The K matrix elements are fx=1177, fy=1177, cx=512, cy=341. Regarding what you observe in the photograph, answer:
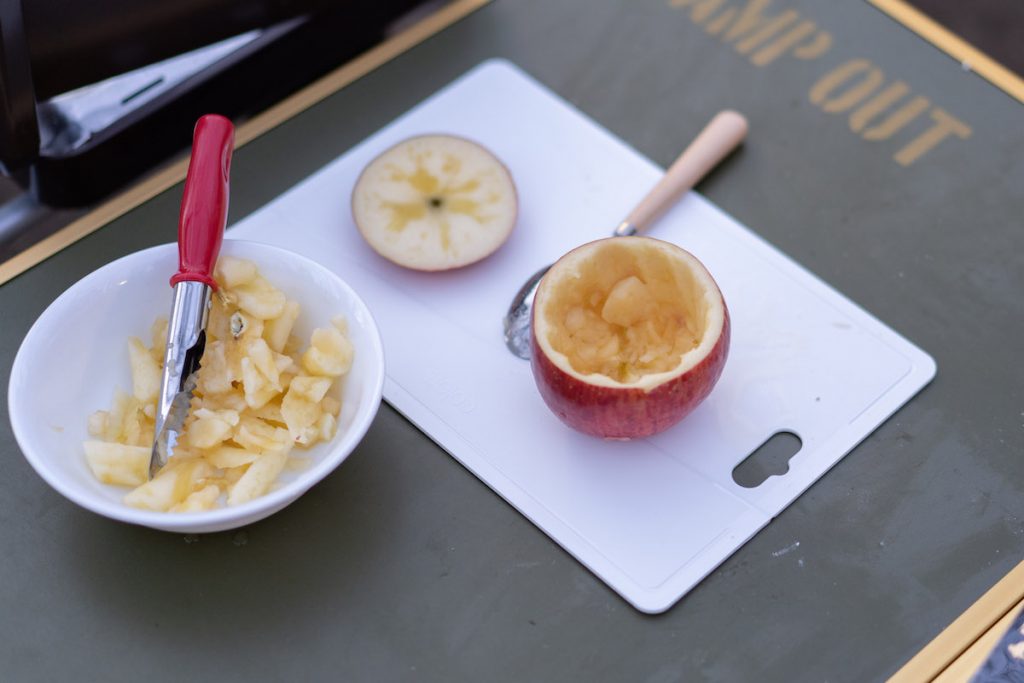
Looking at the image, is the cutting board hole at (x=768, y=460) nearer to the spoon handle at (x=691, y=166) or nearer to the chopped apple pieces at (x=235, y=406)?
the spoon handle at (x=691, y=166)

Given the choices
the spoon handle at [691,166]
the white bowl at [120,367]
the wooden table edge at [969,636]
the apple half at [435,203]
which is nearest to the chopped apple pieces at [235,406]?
the white bowl at [120,367]

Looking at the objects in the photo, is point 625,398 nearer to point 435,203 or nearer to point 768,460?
point 768,460

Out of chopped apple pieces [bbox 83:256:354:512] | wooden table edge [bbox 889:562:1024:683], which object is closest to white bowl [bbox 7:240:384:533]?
chopped apple pieces [bbox 83:256:354:512]

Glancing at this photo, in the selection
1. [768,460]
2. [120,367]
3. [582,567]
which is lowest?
[120,367]

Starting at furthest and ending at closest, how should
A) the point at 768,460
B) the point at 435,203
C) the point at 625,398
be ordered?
the point at 435,203, the point at 768,460, the point at 625,398

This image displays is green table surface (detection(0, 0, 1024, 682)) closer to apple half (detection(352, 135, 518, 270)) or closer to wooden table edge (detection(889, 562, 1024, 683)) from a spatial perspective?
wooden table edge (detection(889, 562, 1024, 683))

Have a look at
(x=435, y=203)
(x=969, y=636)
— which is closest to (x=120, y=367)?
(x=435, y=203)

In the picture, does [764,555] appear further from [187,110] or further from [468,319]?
[187,110]
